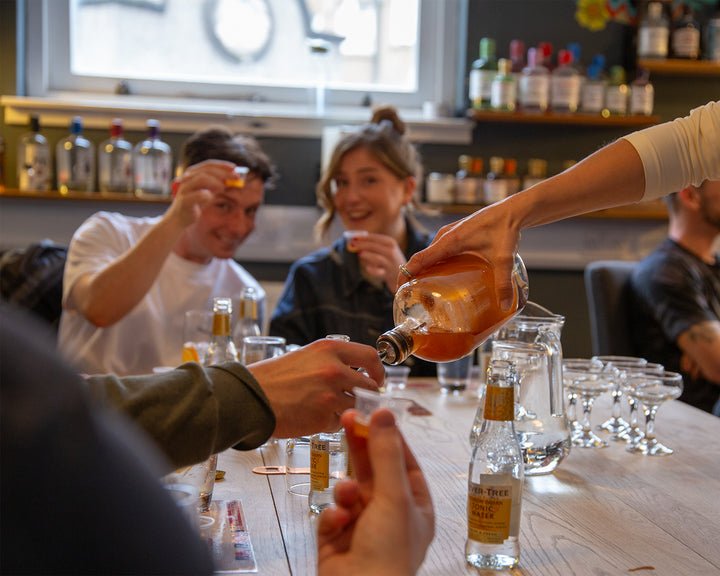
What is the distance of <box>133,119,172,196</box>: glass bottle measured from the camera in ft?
9.93

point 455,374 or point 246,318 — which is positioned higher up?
point 246,318

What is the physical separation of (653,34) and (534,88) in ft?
1.84

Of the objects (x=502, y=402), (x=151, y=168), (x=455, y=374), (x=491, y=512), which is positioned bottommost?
(x=455, y=374)

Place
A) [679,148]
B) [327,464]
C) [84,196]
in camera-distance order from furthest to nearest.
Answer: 1. [84,196]
2. [679,148]
3. [327,464]

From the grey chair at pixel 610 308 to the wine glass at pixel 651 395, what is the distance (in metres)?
1.05

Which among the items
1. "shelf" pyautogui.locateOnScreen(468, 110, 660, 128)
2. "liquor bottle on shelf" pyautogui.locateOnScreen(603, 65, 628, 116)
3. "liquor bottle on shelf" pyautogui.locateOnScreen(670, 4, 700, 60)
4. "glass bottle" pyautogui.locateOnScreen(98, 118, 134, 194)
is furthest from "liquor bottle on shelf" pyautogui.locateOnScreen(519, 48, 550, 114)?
"glass bottle" pyautogui.locateOnScreen(98, 118, 134, 194)

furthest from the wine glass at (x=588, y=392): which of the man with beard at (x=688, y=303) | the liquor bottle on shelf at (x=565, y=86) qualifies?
the liquor bottle on shelf at (x=565, y=86)

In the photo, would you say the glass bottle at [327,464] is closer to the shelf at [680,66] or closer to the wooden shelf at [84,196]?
the wooden shelf at [84,196]

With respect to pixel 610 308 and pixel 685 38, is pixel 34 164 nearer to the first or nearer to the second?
pixel 610 308

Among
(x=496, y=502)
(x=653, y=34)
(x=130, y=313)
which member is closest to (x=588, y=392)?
(x=496, y=502)

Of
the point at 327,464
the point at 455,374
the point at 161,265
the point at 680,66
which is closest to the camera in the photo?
the point at 327,464

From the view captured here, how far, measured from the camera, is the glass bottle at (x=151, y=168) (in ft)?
9.93

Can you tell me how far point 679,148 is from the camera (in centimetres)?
115

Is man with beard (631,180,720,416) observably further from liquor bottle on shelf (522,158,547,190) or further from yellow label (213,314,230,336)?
yellow label (213,314,230,336)
